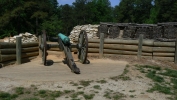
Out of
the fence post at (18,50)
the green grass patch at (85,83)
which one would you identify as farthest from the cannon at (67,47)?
the green grass patch at (85,83)

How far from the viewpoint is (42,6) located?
32.0 metres

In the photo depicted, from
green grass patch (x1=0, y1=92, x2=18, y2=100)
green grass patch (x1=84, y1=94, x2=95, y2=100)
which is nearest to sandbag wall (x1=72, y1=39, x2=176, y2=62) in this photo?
green grass patch (x1=84, y1=94, x2=95, y2=100)

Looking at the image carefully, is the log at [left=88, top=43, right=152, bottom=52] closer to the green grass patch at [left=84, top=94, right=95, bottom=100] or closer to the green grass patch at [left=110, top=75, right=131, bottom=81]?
the green grass patch at [left=110, top=75, right=131, bottom=81]

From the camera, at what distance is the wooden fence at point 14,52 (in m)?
8.52

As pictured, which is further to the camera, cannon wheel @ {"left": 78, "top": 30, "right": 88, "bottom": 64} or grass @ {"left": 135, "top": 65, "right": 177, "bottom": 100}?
cannon wheel @ {"left": 78, "top": 30, "right": 88, "bottom": 64}

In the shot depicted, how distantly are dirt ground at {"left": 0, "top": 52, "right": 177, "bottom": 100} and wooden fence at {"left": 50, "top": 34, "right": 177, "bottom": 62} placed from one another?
4.07 feet

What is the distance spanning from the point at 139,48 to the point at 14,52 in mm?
5016

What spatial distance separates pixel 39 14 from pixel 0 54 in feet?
71.5

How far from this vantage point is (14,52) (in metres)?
9.05

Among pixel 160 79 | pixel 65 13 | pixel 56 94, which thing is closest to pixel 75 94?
pixel 56 94

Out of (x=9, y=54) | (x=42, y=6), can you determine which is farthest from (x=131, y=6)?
(x=9, y=54)

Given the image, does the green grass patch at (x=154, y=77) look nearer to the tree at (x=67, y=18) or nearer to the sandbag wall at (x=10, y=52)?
the sandbag wall at (x=10, y=52)

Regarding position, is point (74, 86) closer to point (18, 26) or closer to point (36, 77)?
point (36, 77)

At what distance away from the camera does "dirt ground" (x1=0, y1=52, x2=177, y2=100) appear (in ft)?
19.6
